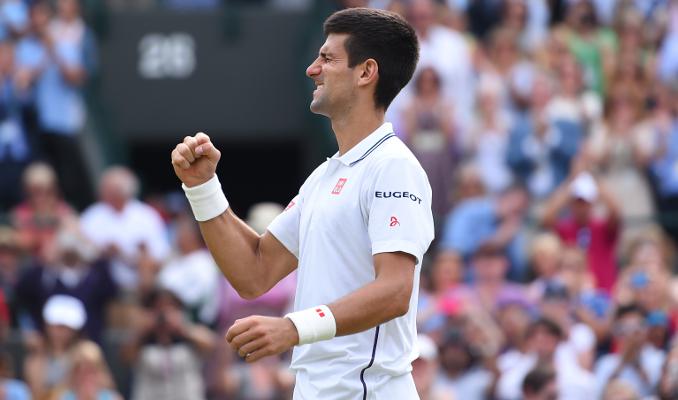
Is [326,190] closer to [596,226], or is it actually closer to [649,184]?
[596,226]

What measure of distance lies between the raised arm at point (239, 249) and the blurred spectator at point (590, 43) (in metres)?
8.42

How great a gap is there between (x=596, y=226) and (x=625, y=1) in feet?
12.5

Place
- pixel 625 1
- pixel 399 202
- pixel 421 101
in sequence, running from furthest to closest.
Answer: pixel 625 1
pixel 421 101
pixel 399 202

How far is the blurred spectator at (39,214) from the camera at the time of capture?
1168cm

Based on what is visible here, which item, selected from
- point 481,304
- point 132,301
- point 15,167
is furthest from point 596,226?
point 15,167

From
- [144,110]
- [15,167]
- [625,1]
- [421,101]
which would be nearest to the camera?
[421,101]

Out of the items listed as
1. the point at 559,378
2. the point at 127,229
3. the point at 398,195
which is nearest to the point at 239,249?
the point at 398,195

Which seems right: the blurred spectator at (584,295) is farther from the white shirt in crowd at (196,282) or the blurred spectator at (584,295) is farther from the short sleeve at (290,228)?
the short sleeve at (290,228)

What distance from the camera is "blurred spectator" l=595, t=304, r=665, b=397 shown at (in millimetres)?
9016

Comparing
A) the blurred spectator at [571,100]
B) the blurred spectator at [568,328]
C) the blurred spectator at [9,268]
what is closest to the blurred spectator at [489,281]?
the blurred spectator at [568,328]

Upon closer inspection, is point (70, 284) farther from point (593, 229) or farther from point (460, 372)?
point (593, 229)

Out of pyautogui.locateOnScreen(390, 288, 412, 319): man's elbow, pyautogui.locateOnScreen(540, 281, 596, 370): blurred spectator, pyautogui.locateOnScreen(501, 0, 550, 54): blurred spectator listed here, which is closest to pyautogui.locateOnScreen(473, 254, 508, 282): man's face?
pyautogui.locateOnScreen(540, 281, 596, 370): blurred spectator

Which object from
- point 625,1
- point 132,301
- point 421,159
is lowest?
point 132,301

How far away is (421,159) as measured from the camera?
11922 mm
